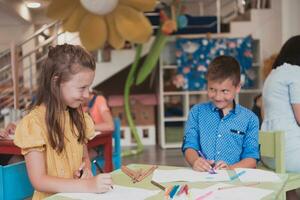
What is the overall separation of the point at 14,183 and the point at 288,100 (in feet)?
4.54

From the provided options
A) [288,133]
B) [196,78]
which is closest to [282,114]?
[288,133]

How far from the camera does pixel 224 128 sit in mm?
1826

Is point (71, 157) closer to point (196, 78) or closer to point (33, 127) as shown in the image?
point (33, 127)

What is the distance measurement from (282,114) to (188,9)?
382 centimetres

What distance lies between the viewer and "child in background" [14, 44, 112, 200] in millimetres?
1289

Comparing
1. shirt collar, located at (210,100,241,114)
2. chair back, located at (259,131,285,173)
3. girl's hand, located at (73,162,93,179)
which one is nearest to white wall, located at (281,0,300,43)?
chair back, located at (259,131,285,173)

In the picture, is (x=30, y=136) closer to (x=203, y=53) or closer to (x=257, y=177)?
(x=257, y=177)

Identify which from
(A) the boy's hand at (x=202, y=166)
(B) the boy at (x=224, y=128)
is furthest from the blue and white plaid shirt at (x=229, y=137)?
(A) the boy's hand at (x=202, y=166)

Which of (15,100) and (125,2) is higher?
(125,2)

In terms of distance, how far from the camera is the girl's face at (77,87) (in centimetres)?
133

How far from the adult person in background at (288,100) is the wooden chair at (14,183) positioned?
1.24m

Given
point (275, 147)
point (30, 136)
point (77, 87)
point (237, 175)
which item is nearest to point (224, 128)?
point (275, 147)

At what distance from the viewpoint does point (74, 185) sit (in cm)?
124

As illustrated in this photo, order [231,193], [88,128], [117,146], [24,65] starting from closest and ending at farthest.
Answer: [231,193], [88,128], [117,146], [24,65]
